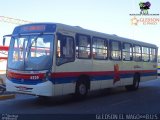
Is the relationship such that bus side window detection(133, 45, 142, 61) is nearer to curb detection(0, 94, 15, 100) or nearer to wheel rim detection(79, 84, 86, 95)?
wheel rim detection(79, 84, 86, 95)

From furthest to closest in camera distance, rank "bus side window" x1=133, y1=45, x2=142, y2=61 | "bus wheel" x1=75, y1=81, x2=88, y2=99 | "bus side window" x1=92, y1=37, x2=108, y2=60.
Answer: "bus side window" x1=133, y1=45, x2=142, y2=61, "bus side window" x1=92, y1=37, x2=108, y2=60, "bus wheel" x1=75, y1=81, x2=88, y2=99

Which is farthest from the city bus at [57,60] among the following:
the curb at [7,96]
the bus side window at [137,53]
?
the bus side window at [137,53]

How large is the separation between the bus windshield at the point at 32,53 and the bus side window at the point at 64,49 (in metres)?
0.37

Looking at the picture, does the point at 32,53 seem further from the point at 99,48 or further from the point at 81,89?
the point at 99,48

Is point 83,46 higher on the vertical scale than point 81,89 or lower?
higher

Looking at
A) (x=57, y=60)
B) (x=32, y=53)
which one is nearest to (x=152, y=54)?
(x=57, y=60)

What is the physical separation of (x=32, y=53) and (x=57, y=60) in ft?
3.24

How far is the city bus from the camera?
12.5 m

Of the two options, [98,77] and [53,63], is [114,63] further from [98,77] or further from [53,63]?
[53,63]

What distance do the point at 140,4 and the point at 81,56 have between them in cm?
2070

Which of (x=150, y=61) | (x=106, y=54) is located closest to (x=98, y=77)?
(x=106, y=54)

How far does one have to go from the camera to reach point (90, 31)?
15.4 meters

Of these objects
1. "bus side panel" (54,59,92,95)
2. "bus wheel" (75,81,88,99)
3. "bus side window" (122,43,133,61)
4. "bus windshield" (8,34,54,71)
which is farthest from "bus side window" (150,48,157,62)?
"bus windshield" (8,34,54,71)

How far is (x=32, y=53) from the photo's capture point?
1285 centimetres
